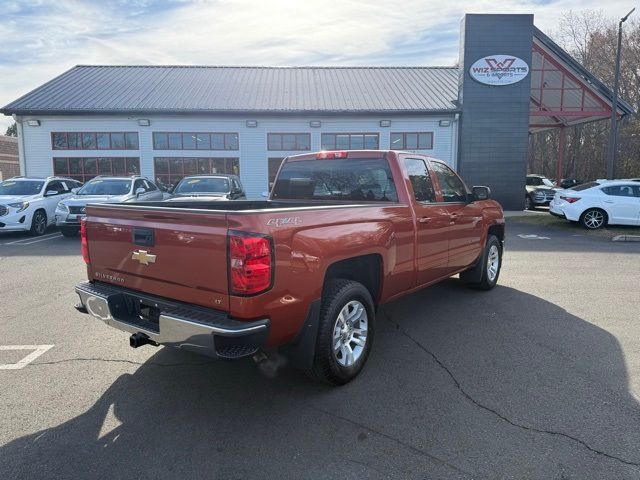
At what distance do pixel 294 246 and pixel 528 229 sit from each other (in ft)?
44.1

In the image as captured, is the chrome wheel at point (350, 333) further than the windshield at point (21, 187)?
Answer: No

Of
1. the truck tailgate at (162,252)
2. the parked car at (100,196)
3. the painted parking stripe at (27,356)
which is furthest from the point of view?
the parked car at (100,196)

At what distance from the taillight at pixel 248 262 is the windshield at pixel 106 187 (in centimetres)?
1126

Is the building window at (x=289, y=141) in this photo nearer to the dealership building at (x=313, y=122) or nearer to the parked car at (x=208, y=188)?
the dealership building at (x=313, y=122)

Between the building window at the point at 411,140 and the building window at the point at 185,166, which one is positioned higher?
the building window at the point at 411,140

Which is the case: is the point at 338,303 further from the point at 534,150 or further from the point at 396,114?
the point at 534,150

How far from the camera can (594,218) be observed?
13.7 metres

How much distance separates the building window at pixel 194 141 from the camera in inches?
840

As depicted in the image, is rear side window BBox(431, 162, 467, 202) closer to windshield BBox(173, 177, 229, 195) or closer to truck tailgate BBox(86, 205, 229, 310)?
truck tailgate BBox(86, 205, 229, 310)

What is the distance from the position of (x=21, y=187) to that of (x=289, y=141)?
1170 cm

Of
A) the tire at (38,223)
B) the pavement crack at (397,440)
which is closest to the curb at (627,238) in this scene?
the pavement crack at (397,440)

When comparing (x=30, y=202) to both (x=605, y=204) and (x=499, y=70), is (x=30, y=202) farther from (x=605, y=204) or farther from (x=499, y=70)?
(x=499, y=70)

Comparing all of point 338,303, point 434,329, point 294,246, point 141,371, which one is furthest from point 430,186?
point 141,371

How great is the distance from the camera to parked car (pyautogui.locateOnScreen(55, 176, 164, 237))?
11680mm
